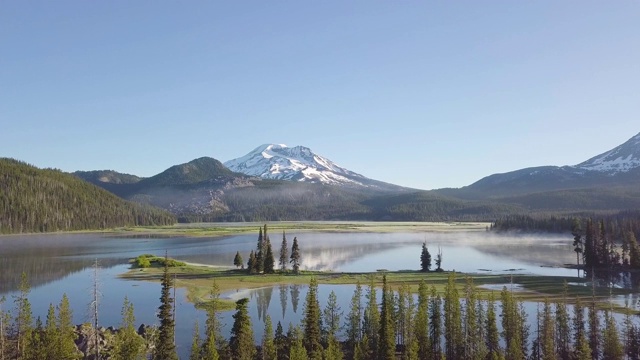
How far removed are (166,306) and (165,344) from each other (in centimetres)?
383

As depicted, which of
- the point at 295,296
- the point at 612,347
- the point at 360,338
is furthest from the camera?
the point at 295,296

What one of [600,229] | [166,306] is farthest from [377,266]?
[166,306]

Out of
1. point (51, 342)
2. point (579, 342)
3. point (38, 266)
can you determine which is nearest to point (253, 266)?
point (38, 266)

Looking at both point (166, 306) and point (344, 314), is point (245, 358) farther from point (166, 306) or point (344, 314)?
point (344, 314)

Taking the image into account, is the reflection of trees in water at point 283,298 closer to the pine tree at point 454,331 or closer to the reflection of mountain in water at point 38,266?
the pine tree at point 454,331

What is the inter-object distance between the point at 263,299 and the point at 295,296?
6272 mm

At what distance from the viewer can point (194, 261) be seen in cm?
14338

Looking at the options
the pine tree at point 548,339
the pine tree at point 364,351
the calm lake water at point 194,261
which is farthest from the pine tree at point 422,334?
the calm lake water at point 194,261

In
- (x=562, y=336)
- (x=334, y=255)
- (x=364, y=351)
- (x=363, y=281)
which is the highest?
(x=334, y=255)

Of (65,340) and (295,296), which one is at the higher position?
(65,340)

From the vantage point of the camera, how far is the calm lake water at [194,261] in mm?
79500

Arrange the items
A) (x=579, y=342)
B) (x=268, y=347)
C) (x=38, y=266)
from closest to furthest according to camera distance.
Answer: (x=268, y=347) → (x=579, y=342) → (x=38, y=266)

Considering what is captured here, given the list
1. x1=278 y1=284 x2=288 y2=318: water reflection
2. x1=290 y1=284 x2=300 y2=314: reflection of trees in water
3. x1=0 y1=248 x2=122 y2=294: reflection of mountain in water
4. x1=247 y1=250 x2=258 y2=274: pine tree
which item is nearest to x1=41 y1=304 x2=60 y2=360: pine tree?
x1=278 y1=284 x2=288 y2=318: water reflection

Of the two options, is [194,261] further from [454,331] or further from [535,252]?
[535,252]
